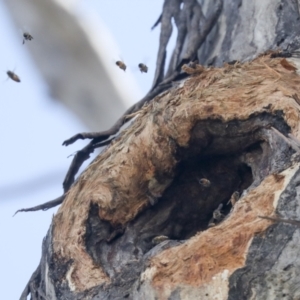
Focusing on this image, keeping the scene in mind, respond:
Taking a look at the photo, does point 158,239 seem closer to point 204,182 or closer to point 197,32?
point 204,182

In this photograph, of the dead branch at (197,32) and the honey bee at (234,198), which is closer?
the honey bee at (234,198)

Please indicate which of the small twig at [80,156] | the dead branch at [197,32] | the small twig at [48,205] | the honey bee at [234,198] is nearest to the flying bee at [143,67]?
the dead branch at [197,32]

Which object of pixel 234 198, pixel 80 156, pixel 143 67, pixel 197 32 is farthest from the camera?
pixel 143 67

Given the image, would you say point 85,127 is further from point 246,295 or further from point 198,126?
point 246,295

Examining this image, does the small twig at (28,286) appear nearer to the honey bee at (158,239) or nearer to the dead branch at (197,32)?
the honey bee at (158,239)

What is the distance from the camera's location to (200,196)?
1458 millimetres

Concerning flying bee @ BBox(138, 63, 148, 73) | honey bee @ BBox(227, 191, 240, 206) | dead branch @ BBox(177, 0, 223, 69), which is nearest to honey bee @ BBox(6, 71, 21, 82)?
flying bee @ BBox(138, 63, 148, 73)

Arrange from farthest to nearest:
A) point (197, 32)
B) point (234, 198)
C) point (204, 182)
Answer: point (197, 32)
point (204, 182)
point (234, 198)

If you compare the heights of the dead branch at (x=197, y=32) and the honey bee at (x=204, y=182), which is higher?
the dead branch at (x=197, y=32)

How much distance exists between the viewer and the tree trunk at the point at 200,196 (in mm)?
1007

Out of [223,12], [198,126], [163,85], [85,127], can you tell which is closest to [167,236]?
[198,126]

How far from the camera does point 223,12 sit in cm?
175

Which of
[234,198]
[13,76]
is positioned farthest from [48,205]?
[13,76]

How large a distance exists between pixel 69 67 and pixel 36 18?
244 millimetres
